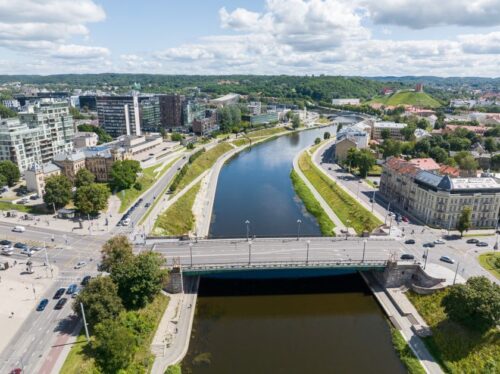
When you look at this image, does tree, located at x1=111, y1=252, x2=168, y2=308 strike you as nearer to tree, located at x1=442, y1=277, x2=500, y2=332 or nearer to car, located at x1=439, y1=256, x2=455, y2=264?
tree, located at x1=442, y1=277, x2=500, y2=332

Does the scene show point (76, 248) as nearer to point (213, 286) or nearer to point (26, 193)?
point (213, 286)

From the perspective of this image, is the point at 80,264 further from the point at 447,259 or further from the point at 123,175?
the point at 447,259

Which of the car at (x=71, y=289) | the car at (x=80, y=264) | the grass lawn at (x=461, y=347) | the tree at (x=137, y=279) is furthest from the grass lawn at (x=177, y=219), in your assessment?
the grass lawn at (x=461, y=347)

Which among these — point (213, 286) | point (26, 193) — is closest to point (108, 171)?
point (26, 193)

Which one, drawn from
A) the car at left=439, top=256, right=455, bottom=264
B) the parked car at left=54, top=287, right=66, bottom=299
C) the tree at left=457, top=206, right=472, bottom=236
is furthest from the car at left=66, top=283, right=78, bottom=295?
the tree at left=457, top=206, right=472, bottom=236

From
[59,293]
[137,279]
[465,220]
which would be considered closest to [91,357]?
[137,279]

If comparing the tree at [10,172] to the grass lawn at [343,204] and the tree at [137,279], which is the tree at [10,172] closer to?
the tree at [137,279]
